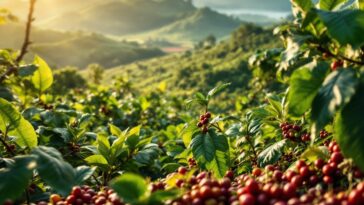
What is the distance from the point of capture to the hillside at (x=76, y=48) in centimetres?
11731

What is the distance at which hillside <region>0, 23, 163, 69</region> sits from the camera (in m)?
117

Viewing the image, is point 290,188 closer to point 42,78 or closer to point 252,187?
point 252,187

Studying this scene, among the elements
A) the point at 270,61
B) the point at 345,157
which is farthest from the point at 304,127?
the point at 270,61

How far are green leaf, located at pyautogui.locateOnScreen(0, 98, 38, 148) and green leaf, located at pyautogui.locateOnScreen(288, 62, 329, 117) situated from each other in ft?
6.26

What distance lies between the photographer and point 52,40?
419ft

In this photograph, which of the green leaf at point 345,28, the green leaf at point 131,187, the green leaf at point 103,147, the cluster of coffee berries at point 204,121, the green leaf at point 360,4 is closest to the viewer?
the green leaf at point 131,187

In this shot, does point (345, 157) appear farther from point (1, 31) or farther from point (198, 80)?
point (1, 31)

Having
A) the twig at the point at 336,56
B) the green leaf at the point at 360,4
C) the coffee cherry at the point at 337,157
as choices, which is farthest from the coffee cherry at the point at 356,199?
the green leaf at the point at 360,4

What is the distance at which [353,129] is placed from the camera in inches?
91.8

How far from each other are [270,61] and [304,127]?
5237 millimetres

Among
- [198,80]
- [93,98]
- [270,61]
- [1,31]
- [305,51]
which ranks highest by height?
[1,31]

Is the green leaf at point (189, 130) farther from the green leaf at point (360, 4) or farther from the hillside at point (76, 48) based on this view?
the hillside at point (76, 48)

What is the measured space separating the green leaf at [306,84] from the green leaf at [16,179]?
1388 millimetres

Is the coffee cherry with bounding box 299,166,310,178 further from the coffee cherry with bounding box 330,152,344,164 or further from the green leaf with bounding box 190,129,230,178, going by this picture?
the green leaf with bounding box 190,129,230,178
